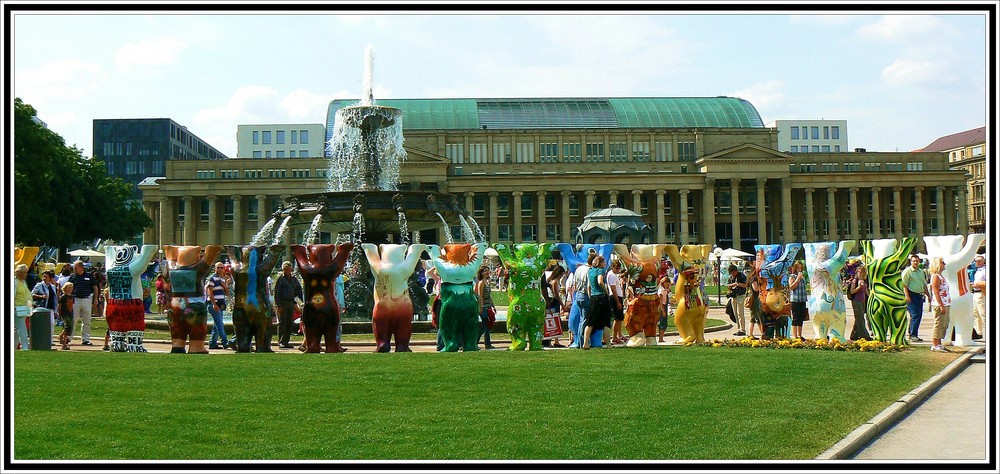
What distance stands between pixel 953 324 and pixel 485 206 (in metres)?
84.5

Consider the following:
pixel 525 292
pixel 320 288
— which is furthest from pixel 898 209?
pixel 320 288

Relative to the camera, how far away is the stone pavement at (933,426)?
9.23 metres

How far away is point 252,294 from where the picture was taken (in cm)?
1611

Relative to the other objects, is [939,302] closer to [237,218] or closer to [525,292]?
[525,292]

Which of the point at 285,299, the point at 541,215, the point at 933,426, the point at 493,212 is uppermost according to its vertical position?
the point at 493,212

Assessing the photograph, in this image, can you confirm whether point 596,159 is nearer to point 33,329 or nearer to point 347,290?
point 347,290

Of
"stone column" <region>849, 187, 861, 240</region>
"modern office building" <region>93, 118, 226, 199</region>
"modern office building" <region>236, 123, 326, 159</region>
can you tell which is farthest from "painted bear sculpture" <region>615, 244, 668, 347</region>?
"modern office building" <region>93, 118, 226, 199</region>

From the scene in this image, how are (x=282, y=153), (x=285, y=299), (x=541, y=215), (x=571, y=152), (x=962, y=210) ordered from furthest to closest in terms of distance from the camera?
(x=282, y=153) < (x=571, y=152) < (x=962, y=210) < (x=541, y=215) < (x=285, y=299)

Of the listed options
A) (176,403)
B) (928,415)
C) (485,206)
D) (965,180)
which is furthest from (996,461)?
(965,180)

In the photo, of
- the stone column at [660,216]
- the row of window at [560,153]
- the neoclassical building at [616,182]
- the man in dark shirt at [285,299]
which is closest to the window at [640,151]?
the row of window at [560,153]

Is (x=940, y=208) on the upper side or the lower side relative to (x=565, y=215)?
upper

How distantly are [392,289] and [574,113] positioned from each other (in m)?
93.9

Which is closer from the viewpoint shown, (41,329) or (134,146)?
(41,329)

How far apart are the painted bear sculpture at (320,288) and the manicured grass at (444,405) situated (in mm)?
898
